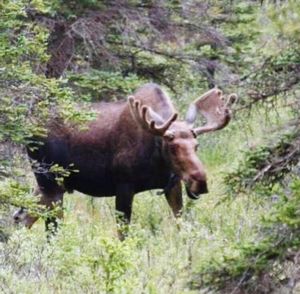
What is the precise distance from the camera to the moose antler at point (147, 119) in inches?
442

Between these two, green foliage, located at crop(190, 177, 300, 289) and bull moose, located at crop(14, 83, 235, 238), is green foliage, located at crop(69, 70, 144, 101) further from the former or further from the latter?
green foliage, located at crop(190, 177, 300, 289)

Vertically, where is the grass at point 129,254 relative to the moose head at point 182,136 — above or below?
above

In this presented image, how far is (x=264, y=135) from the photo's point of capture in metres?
6.34

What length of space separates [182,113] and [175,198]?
4762 mm

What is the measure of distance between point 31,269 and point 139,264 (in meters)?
0.89

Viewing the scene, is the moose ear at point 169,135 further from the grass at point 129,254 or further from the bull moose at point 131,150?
the grass at point 129,254

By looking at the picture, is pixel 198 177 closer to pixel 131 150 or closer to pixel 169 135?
pixel 169 135

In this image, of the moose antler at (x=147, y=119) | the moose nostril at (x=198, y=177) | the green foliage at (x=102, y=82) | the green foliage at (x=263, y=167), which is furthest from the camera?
the green foliage at (x=102, y=82)

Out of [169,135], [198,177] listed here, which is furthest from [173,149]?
[198,177]

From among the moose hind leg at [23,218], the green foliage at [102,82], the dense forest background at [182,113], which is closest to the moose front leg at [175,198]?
the dense forest background at [182,113]

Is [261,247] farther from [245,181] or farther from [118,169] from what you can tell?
[118,169]

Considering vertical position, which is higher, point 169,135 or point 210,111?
point 169,135

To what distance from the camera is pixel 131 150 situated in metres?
11.7

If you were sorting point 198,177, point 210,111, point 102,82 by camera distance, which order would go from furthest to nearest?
point 102,82 → point 210,111 → point 198,177
